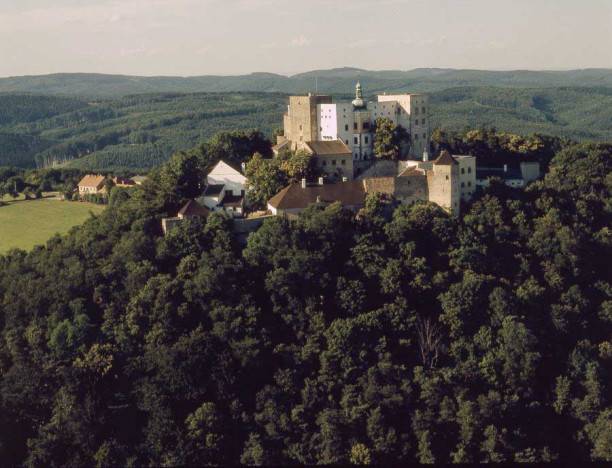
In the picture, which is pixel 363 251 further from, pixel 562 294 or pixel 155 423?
pixel 155 423

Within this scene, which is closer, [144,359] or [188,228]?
[144,359]

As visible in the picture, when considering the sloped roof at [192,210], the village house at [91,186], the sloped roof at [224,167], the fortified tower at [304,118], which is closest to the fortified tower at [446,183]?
the fortified tower at [304,118]

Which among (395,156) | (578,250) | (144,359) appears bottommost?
(144,359)

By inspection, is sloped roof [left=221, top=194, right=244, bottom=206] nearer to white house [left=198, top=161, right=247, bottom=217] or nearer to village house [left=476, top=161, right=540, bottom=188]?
white house [left=198, top=161, right=247, bottom=217]

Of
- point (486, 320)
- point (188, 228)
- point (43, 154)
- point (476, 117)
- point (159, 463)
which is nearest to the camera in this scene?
point (159, 463)

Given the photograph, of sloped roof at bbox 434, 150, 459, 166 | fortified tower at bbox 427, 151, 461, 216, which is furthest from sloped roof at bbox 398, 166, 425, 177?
sloped roof at bbox 434, 150, 459, 166

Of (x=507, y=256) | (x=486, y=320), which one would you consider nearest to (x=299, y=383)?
(x=486, y=320)

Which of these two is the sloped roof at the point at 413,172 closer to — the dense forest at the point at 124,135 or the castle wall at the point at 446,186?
the castle wall at the point at 446,186
